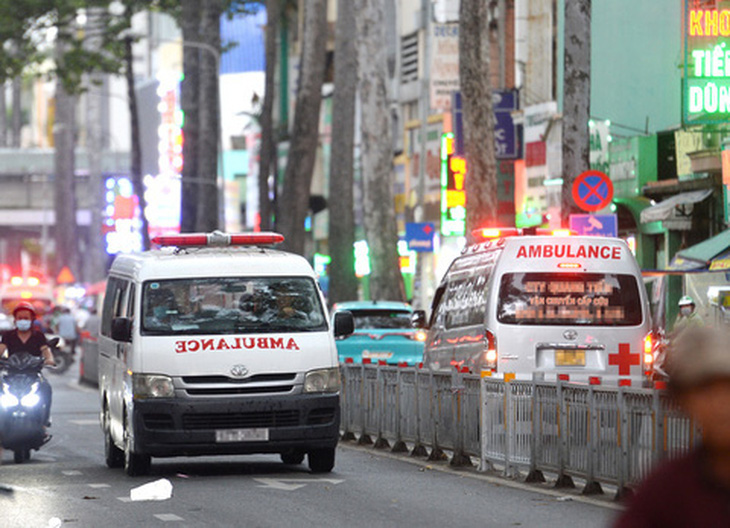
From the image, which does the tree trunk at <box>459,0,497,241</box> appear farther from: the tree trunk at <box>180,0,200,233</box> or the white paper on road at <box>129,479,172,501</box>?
the tree trunk at <box>180,0,200,233</box>

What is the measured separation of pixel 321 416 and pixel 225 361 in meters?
0.95

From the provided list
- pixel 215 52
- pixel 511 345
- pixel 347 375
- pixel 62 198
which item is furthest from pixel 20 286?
pixel 511 345

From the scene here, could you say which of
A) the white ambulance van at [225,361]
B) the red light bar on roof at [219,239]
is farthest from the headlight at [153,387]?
the red light bar on roof at [219,239]

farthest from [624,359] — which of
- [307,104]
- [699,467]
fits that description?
[307,104]

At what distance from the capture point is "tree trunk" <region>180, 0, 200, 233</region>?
47.4 metres

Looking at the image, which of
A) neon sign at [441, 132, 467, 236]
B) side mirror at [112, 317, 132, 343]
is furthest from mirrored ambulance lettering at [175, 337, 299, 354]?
neon sign at [441, 132, 467, 236]

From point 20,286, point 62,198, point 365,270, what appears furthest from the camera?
point 62,198

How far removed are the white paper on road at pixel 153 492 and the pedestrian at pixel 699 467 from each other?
418 inches

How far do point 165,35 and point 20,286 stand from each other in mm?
58595

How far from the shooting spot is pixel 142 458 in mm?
16781

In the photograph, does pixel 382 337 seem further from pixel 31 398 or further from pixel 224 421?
pixel 224 421

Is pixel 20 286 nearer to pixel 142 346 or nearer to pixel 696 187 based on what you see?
pixel 696 187

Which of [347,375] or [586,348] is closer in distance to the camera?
[586,348]

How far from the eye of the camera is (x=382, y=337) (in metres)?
27.7
